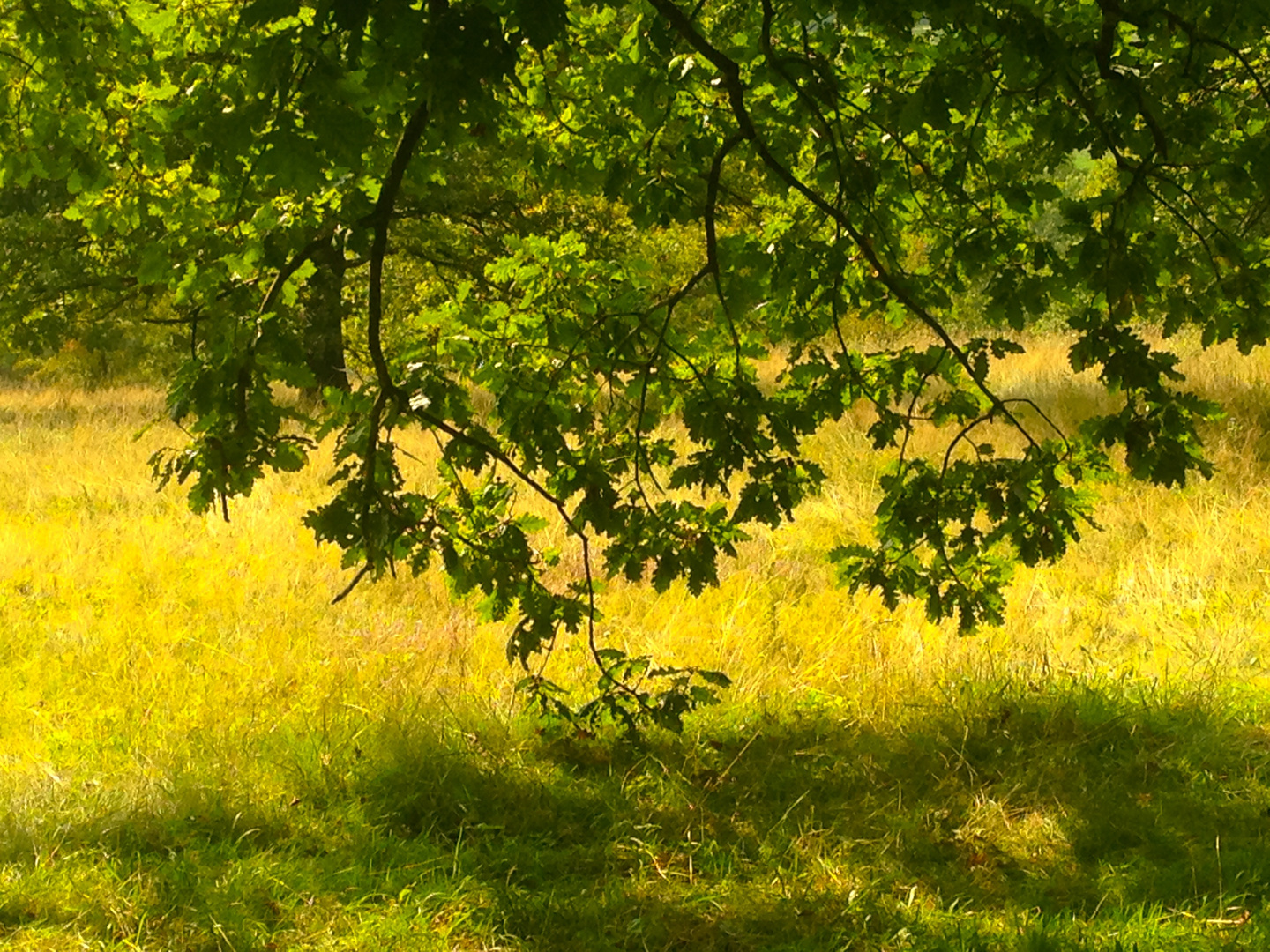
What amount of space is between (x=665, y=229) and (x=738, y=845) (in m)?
2.31

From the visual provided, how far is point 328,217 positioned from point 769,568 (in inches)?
152

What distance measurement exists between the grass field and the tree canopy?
1.97 ft

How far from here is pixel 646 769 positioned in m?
4.31

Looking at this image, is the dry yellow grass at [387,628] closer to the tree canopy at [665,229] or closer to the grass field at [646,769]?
the grass field at [646,769]

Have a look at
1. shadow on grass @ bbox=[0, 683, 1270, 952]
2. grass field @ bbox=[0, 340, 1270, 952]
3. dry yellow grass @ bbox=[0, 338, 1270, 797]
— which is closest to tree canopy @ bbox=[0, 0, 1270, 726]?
shadow on grass @ bbox=[0, 683, 1270, 952]

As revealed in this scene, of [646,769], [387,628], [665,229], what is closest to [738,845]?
[646,769]

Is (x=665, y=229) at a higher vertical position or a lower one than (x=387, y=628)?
higher

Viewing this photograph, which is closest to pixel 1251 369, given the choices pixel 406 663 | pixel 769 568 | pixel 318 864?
pixel 769 568

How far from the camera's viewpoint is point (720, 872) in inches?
143

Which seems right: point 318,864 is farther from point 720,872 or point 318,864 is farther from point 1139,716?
point 1139,716

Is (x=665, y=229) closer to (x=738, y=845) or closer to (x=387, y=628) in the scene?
(x=738, y=845)

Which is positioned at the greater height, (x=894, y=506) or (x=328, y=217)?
(x=328, y=217)

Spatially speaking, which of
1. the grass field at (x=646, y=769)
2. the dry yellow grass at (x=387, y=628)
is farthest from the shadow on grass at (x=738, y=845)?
the dry yellow grass at (x=387, y=628)

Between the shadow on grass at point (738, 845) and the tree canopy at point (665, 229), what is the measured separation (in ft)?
1.56
